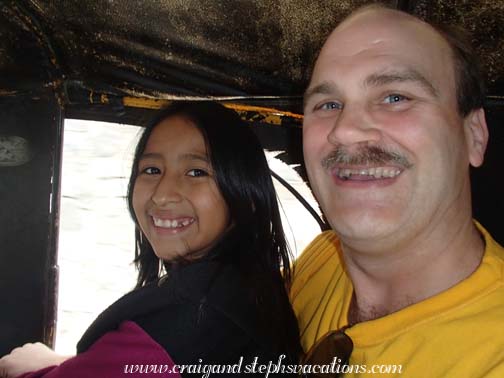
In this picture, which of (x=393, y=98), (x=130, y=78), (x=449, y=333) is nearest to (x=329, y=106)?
(x=393, y=98)

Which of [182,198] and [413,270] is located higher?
[182,198]

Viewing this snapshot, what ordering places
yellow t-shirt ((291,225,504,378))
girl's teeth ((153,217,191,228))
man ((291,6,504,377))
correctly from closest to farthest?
yellow t-shirt ((291,225,504,378))
man ((291,6,504,377))
girl's teeth ((153,217,191,228))

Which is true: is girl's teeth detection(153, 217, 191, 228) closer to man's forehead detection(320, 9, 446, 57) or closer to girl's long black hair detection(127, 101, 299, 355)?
girl's long black hair detection(127, 101, 299, 355)

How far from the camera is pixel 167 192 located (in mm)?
1456

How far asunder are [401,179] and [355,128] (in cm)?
15

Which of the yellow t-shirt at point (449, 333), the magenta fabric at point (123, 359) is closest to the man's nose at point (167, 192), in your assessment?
the magenta fabric at point (123, 359)

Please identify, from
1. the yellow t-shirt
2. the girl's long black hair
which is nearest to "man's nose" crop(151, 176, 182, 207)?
the girl's long black hair

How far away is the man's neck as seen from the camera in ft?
3.55

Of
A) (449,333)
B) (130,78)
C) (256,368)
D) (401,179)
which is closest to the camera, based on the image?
(449,333)

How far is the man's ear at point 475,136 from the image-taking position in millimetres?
1183

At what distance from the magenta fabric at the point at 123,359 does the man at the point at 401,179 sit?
0.43 metres

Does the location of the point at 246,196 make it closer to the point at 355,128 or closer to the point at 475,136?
the point at 355,128

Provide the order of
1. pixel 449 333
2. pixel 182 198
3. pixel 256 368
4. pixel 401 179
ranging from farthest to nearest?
pixel 182 198, pixel 256 368, pixel 401 179, pixel 449 333

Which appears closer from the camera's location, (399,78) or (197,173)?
(399,78)
